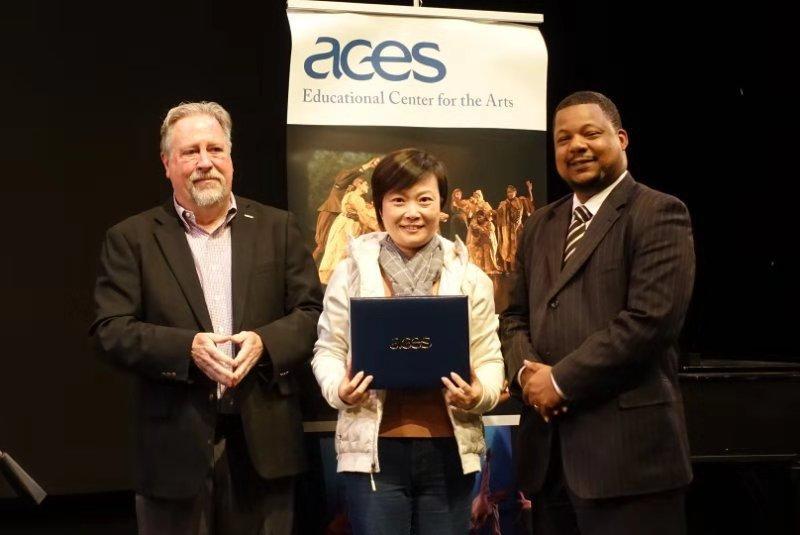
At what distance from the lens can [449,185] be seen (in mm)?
3803

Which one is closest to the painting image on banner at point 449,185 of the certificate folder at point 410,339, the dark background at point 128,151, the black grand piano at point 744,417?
the black grand piano at point 744,417

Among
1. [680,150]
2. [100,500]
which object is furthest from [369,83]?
[100,500]

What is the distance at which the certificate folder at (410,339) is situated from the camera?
257 centimetres

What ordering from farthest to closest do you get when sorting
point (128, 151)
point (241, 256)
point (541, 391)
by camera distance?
1. point (128, 151)
2. point (241, 256)
3. point (541, 391)

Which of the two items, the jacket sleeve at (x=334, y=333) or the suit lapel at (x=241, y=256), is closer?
the jacket sleeve at (x=334, y=333)

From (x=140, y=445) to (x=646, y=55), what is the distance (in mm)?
4402

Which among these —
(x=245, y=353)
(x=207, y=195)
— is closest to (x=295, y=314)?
(x=245, y=353)

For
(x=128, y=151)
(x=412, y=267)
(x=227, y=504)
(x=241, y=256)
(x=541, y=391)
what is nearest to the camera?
(x=541, y=391)

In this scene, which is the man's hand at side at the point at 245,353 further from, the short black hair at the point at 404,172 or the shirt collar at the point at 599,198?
the shirt collar at the point at 599,198

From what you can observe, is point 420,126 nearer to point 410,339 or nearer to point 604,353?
point 410,339

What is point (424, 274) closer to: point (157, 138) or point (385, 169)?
point (385, 169)

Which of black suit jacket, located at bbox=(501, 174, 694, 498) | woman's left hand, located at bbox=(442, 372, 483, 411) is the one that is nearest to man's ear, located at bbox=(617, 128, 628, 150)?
black suit jacket, located at bbox=(501, 174, 694, 498)

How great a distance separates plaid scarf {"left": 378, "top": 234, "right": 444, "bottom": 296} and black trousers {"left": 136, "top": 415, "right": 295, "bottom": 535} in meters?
0.74

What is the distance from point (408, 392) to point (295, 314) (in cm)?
53
